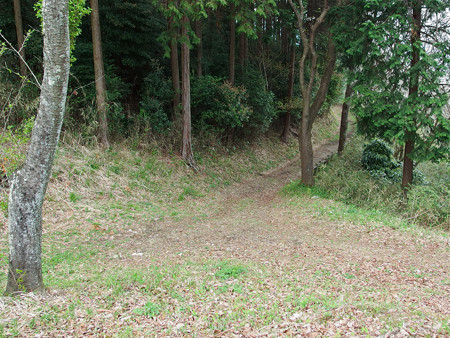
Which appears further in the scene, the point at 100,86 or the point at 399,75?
the point at 100,86

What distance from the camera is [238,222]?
27.1 feet

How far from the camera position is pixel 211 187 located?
11641 millimetres

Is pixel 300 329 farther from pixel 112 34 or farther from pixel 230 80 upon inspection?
pixel 230 80

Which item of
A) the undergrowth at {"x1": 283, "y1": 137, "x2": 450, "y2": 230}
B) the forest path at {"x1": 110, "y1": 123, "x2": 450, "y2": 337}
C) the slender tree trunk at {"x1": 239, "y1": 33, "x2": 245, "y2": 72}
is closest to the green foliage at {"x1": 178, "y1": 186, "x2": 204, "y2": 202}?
the forest path at {"x1": 110, "y1": 123, "x2": 450, "y2": 337}

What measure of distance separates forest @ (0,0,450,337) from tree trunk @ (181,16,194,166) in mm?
73

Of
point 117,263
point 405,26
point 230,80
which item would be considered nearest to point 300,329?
point 117,263

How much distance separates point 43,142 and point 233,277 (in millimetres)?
2990

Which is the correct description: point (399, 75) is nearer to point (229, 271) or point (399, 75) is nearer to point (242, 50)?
point (229, 271)

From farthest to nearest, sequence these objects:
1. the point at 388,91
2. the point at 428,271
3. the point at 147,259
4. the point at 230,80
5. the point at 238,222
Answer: the point at 230,80
the point at 388,91
the point at 238,222
the point at 147,259
the point at 428,271

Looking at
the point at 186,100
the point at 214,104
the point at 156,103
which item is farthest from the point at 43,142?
the point at 214,104

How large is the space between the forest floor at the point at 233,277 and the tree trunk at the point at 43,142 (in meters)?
0.69

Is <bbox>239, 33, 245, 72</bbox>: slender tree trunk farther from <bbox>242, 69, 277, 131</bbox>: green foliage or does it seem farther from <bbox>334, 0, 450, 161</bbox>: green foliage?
<bbox>334, 0, 450, 161</bbox>: green foliage

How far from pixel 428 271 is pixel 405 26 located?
264 inches

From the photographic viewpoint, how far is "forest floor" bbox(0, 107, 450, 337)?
131 inches
